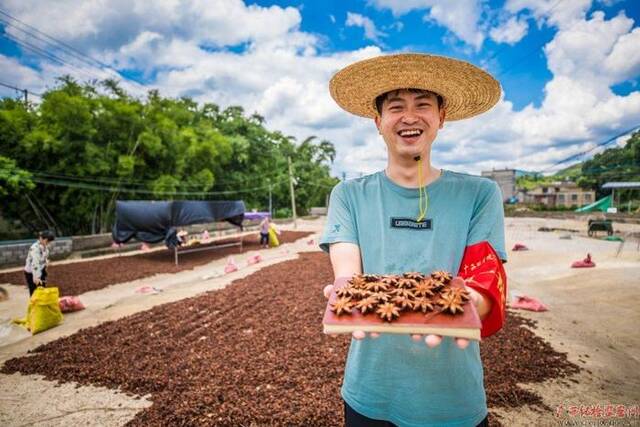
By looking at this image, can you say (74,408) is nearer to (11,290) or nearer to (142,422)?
(142,422)

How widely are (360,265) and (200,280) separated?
12.4 metres

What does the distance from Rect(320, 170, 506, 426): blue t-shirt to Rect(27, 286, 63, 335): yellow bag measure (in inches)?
326

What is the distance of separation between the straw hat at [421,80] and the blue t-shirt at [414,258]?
532 millimetres

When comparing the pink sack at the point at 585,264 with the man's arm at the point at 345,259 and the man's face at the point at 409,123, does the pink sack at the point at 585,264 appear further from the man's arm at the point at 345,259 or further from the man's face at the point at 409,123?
the man's arm at the point at 345,259

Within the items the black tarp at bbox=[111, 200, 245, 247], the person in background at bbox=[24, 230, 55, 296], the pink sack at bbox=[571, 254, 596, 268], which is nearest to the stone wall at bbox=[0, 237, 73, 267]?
the black tarp at bbox=[111, 200, 245, 247]

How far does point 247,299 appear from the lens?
915 centimetres

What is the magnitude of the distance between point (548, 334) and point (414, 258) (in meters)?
6.51

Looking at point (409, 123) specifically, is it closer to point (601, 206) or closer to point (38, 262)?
point (38, 262)

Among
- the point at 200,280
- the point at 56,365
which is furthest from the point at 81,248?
the point at 56,365

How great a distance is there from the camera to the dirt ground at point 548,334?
416 centimetres

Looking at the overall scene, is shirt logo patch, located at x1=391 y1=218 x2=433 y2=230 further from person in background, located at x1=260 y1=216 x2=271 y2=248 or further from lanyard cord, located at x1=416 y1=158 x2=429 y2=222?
person in background, located at x1=260 y1=216 x2=271 y2=248

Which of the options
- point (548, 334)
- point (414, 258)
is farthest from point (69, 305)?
point (548, 334)

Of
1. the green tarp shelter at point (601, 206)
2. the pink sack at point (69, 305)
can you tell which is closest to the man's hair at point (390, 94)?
the pink sack at point (69, 305)

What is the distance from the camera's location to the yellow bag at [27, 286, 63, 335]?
290 inches
